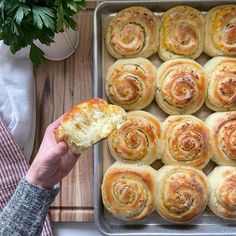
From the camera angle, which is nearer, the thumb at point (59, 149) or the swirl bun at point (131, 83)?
the thumb at point (59, 149)

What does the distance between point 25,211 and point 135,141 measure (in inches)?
13.3

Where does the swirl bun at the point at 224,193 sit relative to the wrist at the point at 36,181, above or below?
below

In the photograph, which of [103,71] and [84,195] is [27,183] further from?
[103,71]

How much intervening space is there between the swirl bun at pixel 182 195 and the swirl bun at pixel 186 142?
0.03 metres

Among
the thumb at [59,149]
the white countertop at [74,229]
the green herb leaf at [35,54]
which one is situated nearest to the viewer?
the thumb at [59,149]

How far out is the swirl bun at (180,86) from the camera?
47.6 inches

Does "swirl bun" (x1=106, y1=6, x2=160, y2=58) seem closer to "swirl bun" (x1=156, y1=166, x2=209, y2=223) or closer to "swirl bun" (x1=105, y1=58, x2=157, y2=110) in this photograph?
"swirl bun" (x1=105, y1=58, x2=157, y2=110)

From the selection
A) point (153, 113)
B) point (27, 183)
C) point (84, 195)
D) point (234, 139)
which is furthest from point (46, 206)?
point (234, 139)

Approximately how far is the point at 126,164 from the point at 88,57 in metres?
0.35

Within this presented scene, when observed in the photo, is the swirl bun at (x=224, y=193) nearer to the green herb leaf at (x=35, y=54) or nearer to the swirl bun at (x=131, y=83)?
the swirl bun at (x=131, y=83)

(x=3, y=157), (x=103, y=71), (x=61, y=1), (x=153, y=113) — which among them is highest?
(x=61, y=1)

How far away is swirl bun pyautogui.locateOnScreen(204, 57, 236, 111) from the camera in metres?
1.21

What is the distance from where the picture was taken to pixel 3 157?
1263mm

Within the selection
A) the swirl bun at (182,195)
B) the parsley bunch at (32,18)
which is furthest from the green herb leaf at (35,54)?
the swirl bun at (182,195)
